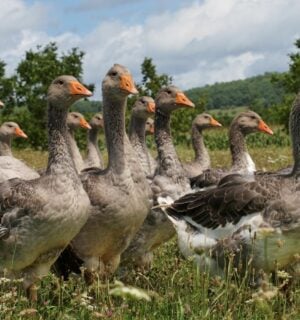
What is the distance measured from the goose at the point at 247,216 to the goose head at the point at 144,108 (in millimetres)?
3890

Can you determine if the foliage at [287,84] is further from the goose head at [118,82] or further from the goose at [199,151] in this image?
the goose head at [118,82]

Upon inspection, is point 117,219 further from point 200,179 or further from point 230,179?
point 200,179

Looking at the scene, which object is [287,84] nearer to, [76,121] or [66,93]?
[76,121]

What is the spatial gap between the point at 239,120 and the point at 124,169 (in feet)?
20.1

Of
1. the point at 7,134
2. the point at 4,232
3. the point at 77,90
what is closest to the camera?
the point at 4,232

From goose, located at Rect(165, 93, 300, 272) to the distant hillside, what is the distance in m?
114

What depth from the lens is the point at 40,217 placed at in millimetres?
6195

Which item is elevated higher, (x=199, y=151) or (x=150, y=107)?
(x=150, y=107)

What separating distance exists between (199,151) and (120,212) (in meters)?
8.25

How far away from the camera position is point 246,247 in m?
6.71

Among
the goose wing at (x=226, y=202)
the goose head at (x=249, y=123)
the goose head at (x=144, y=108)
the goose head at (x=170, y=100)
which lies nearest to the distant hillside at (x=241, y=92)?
the goose head at (x=249, y=123)

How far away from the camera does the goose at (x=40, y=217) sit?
6230 millimetres

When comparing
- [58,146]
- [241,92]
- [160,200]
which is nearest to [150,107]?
[160,200]

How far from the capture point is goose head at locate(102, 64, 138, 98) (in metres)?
7.90
